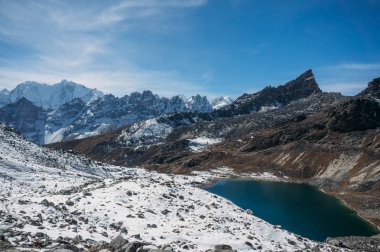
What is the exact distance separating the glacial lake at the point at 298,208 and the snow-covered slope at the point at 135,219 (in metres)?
28.6

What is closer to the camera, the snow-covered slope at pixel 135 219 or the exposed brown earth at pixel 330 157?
the snow-covered slope at pixel 135 219

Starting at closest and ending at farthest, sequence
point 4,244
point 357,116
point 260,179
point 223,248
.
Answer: point 4,244, point 223,248, point 260,179, point 357,116

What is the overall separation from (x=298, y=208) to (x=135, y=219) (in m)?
63.6

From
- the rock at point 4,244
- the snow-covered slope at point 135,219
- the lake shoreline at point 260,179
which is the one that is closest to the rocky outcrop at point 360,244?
the snow-covered slope at point 135,219

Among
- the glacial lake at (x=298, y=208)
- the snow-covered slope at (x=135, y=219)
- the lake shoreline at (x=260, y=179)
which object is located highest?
the snow-covered slope at (x=135, y=219)

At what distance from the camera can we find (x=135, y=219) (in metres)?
36.0

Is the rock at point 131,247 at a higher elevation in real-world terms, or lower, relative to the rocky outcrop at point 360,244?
higher

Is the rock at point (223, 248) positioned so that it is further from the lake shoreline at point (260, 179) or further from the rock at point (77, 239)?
the lake shoreline at point (260, 179)

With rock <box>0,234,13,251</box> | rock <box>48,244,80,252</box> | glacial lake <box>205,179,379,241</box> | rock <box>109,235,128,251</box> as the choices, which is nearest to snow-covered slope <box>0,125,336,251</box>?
rock <box>0,234,13,251</box>

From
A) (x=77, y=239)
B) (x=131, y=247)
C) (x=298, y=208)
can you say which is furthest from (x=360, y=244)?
(x=77, y=239)

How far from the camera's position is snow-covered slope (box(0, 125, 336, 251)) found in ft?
93.8

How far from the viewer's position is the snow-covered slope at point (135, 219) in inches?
1125

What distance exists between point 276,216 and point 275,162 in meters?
91.1

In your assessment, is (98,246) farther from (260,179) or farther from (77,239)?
(260,179)
